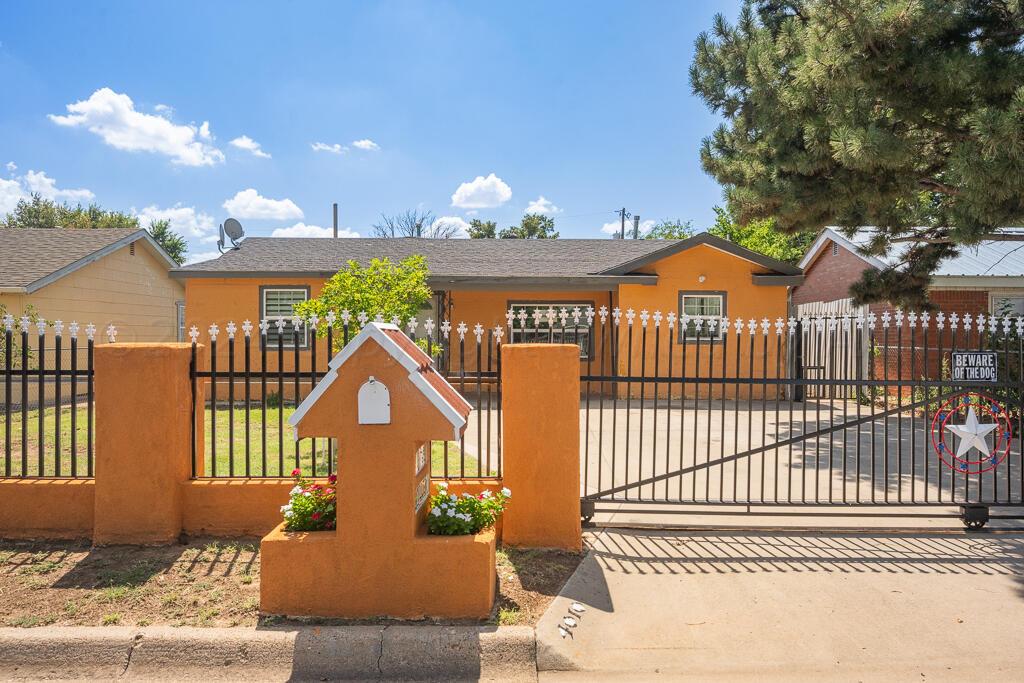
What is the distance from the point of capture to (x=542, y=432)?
4.81 meters

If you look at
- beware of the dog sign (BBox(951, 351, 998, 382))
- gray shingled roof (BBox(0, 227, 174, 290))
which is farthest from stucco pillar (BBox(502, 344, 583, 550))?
gray shingled roof (BBox(0, 227, 174, 290))

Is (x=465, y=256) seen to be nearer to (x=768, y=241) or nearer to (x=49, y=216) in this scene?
(x=768, y=241)

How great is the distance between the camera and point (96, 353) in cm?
477

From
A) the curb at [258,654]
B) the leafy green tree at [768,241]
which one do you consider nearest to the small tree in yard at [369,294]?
the curb at [258,654]

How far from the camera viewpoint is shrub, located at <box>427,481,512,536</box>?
13.3ft

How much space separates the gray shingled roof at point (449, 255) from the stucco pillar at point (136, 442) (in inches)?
391

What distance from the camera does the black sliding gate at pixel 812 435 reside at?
5.55m

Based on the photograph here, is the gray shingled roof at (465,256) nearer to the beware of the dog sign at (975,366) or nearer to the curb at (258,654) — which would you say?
the beware of the dog sign at (975,366)

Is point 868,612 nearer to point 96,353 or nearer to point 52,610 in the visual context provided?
point 52,610

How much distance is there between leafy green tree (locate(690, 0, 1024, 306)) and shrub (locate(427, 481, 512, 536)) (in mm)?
5553

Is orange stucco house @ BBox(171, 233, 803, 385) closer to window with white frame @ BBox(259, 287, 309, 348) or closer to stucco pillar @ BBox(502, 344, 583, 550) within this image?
window with white frame @ BBox(259, 287, 309, 348)

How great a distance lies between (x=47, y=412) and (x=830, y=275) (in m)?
21.0

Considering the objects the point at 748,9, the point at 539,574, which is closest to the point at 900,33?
the point at 748,9

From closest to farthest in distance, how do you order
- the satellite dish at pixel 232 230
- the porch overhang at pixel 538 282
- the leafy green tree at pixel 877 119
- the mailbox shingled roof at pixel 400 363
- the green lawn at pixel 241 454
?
the mailbox shingled roof at pixel 400 363 → the leafy green tree at pixel 877 119 → the green lawn at pixel 241 454 → the porch overhang at pixel 538 282 → the satellite dish at pixel 232 230
